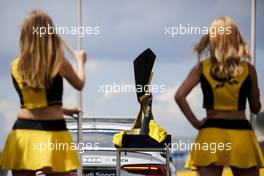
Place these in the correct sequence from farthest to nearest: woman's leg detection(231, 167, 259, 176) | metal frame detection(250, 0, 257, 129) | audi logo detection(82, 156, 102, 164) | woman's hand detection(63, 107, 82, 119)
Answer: audi logo detection(82, 156, 102, 164)
metal frame detection(250, 0, 257, 129)
woman's hand detection(63, 107, 82, 119)
woman's leg detection(231, 167, 259, 176)

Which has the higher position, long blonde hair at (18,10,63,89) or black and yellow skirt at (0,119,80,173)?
long blonde hair at (18,10,63,89)

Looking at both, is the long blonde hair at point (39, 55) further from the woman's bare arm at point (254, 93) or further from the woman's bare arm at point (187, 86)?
the woman's bare arm at point (254, 93)

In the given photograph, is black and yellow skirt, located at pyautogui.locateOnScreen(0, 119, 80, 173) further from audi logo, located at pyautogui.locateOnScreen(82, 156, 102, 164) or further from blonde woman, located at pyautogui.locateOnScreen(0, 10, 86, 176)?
audi logo, located at pyautogui.locateOnScreen(82, 156, 102, 164)

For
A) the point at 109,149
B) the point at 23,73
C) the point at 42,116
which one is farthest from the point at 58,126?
the point at 109,149

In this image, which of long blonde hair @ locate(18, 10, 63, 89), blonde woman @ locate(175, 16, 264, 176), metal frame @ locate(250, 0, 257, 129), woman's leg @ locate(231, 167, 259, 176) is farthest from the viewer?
metal frame @ locate(250, 0, 257, 129)

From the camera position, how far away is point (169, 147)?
527 centimetres

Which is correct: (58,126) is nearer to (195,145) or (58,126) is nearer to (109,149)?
(195,145)

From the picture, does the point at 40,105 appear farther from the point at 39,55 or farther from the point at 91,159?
the point at 91,159

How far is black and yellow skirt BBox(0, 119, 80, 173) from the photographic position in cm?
386

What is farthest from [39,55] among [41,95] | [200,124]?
[200,124]

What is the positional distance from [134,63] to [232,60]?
1.49 meters

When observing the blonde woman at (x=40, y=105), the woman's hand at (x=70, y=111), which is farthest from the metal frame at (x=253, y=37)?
the blonde woman at (x=40, y=105)
